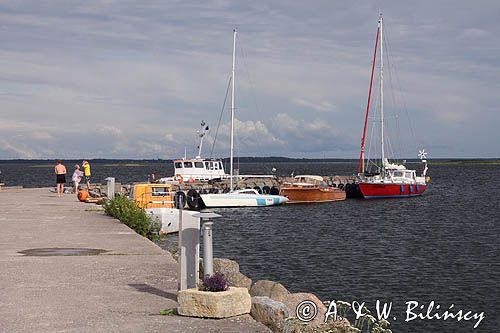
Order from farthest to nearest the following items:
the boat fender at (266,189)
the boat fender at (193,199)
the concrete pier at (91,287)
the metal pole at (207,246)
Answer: the boat fender at (266,189)
the boat fender at (193,199)
the metal pole at (207,246)
the concrete pier at (91,287)

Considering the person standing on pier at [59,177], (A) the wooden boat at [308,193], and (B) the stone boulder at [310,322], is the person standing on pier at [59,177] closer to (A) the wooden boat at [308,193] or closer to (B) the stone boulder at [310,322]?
(A) the wooden boat at [308,193]

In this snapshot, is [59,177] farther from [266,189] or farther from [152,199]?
[266,189]

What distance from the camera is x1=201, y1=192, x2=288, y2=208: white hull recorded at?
52500 millimetres

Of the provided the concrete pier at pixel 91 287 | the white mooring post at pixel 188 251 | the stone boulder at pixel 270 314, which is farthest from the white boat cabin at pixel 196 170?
the stone boulder at pixel 270 314

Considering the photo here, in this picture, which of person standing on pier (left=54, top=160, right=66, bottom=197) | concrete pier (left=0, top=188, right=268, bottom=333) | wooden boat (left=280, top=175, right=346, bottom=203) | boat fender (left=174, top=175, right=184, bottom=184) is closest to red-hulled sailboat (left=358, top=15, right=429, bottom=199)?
wooden boat (left=280, top=175, right=346, bottom=203)

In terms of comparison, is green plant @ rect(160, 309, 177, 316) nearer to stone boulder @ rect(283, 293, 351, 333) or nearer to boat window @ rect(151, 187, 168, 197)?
stone boulder @ rect(283, 293, 351, 333)

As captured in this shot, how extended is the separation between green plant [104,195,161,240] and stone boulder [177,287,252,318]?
1419cm

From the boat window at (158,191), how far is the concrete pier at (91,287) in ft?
34.1

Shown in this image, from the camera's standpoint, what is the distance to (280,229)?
4181 centimetres

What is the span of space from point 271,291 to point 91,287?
3.58m

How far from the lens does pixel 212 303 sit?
9805 millimetres

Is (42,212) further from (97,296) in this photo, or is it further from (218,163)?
(218,163)

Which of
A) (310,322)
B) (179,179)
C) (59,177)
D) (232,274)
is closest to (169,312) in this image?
(310,322)

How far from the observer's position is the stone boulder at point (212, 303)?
9812 millimetres
